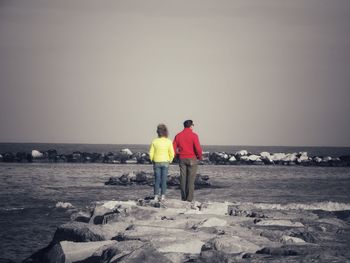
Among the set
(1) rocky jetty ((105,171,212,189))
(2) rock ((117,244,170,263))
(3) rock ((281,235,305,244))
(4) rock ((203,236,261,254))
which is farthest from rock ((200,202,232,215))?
(1) rocky jetty ((105,171,212,189))

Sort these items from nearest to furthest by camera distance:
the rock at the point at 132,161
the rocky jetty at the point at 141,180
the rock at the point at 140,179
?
the rocky jetty at the point at 141,180 → the rock at the point at 140,179 → the rock at the point at 132,161

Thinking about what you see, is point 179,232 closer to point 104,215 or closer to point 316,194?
point 104,215

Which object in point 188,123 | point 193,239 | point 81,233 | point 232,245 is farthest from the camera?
point 188,123

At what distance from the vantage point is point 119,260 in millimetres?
6121

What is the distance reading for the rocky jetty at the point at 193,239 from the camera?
6.28 m

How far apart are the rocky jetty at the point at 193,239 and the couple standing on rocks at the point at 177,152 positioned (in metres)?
1.55

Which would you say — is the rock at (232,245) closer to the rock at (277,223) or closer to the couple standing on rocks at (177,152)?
the rock at (277,223)

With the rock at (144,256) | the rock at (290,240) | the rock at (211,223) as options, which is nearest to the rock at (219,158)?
the rock at (211,223)

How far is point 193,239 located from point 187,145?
200 inches

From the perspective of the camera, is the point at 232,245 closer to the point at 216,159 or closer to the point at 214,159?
the point at 216,159

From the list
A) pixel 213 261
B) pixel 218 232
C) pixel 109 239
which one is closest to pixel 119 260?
pixel 213 261

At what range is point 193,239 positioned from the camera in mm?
7043

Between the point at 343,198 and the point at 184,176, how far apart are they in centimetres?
959

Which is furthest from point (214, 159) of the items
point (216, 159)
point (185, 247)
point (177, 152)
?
point (185, 247)
